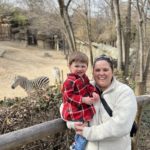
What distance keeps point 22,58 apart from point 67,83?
93.6 ft

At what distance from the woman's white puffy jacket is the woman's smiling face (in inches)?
1.8

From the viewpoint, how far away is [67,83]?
8.00 feet

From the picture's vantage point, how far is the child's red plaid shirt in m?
2.42

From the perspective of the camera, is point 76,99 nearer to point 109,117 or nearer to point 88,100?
point 88,100

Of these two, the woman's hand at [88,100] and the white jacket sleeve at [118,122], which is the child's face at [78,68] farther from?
the white jacket sleeve at [118,122]

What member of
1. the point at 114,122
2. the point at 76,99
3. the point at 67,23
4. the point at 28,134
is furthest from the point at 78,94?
the point at 67,23

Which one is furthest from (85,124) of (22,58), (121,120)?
(22,58)

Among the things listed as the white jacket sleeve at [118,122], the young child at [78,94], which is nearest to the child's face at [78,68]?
the young child at [78,94]

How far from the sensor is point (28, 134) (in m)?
2.45

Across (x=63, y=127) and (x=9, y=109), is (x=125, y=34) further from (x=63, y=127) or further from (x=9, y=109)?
(x=63, y=127)

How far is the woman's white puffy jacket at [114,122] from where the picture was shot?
2.34 m

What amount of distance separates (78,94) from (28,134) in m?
0.43

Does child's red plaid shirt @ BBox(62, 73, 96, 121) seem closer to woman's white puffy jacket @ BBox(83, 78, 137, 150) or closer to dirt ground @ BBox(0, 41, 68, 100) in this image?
woman's white puffy jacket @ BBox(83, 78, 137, 150)

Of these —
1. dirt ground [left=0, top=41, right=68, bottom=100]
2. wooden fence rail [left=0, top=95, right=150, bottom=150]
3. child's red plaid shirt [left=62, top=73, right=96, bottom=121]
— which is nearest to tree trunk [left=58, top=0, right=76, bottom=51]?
wooden fence rail [left=0, top=95, right=150, bottom=150]
